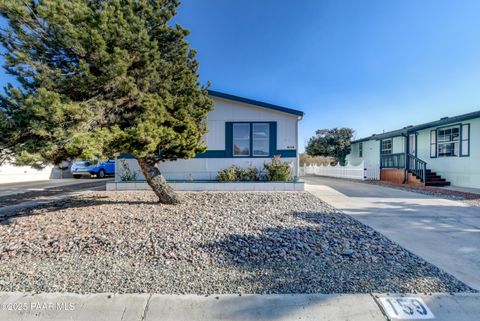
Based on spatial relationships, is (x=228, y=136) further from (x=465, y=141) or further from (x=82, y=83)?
(x=465, y=141)

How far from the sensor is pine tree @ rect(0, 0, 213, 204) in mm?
4078

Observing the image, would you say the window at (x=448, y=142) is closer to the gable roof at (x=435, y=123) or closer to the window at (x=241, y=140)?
the gable roof at (x=435, y=123)

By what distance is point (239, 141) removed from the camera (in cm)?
1002

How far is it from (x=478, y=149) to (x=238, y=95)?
37.7 feet

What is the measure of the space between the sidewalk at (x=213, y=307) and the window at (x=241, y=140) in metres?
7.78

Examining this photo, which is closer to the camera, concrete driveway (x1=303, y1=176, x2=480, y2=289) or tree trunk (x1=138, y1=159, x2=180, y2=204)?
concrete driveway (x1=303, y1=176, x2=480, y2=289)

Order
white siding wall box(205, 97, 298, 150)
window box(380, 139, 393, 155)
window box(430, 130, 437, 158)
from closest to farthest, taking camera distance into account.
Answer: white siding wall box(205, 97, 298, 150) → window box(430, 130, 437, 158) → window box(380, 139, 393, 155)

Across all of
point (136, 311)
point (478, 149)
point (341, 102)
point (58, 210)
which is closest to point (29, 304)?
point (136, 311)

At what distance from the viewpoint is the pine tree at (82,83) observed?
408 centimetres

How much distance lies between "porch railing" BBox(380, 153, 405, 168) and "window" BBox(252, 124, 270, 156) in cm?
1003

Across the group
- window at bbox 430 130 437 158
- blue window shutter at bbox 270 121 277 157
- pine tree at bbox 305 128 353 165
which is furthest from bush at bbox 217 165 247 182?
pine tree at bbox 305 128 353 165

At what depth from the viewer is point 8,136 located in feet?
14.3

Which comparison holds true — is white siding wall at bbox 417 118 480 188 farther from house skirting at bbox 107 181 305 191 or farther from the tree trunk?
the tree trunk

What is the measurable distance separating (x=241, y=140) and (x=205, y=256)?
23.4 feet
